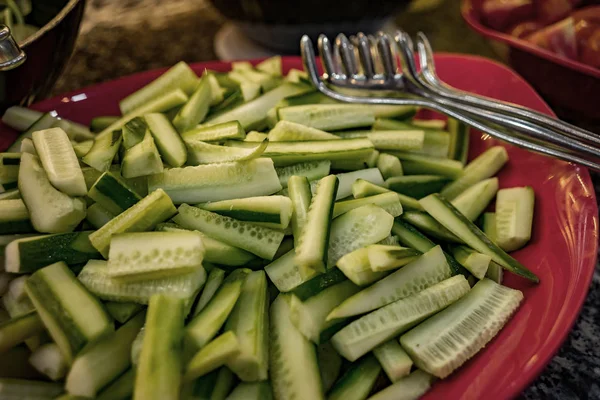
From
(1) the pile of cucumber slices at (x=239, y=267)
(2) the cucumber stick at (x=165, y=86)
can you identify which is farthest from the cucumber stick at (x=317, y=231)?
(2) the cucumber stick at (x=165, y=86)

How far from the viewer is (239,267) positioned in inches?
32.8

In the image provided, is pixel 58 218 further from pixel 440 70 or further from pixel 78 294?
pixel 440 70

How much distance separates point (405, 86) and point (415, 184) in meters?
0.33

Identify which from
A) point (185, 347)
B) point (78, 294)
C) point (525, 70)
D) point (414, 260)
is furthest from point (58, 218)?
point (525, 70)

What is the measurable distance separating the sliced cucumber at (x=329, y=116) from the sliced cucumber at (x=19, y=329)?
597mm

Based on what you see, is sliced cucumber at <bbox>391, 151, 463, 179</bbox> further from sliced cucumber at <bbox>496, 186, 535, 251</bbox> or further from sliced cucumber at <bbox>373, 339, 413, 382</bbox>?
sliced cucumber at <bbox>373, 339, 413, 382</bbox>

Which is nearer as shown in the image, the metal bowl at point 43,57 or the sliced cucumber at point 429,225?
the sliced cucumber at point 429,225

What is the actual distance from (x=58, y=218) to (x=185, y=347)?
30cm

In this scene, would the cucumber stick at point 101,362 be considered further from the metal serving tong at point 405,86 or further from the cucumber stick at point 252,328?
the metal serving tong at point 405,86

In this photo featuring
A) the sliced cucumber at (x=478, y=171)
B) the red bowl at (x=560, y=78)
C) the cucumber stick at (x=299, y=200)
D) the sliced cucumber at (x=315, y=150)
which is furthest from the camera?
the red bowl at (x=560, y=78)

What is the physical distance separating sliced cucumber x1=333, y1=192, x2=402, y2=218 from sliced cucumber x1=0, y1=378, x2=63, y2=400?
0.51 metres

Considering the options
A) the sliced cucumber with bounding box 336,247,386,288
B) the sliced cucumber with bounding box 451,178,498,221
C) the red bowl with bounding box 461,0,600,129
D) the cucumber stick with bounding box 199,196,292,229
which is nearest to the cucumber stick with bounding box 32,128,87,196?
the cucumber stick with bounding box 199,196,292,229

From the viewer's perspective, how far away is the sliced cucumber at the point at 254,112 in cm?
110

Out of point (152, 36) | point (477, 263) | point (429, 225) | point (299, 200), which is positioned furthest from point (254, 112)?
point (152, 36)
